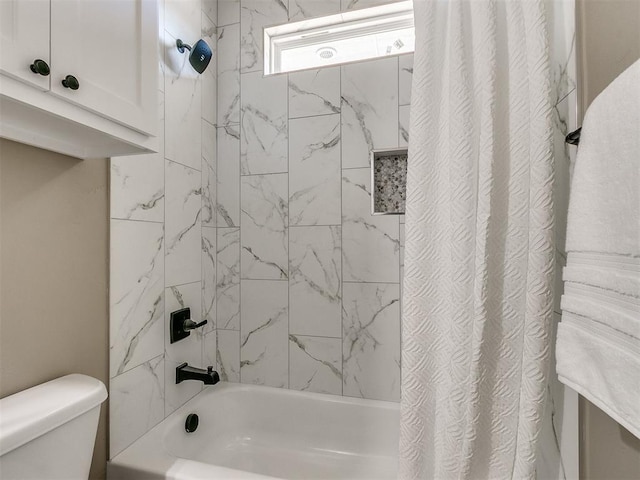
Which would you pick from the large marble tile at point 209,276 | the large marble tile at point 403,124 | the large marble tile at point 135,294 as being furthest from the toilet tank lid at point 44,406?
the large marble tile at point 403,124

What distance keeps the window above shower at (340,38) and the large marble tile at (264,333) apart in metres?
1.15

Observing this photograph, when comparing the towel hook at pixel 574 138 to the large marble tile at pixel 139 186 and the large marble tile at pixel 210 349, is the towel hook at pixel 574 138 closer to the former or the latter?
the large marble tile at pixel 139 186

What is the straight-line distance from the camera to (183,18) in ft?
5.33

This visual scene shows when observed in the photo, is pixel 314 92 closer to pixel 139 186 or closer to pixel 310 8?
pixel 310 8

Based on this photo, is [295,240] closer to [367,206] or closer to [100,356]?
[367,206]

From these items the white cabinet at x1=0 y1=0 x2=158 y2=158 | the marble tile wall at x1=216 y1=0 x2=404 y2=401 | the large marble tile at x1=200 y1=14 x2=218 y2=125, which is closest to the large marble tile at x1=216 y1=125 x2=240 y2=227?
the marble tile wall at x1=216 y1=0 x2=404 y2=401

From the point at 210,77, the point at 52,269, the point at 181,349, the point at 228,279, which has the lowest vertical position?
the point at 181,349

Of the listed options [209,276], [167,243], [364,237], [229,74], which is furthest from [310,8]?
[209,276]

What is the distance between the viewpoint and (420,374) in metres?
0.92

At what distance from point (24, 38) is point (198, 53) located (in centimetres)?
102

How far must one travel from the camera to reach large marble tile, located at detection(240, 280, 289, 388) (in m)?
1.78

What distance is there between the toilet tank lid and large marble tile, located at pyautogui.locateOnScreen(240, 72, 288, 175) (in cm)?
119

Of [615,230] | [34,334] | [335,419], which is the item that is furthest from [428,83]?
[335,419]

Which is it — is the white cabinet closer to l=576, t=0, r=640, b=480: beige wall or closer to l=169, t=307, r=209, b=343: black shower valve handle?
l=169, t=307, r=209, b=343: black shower valve handle
